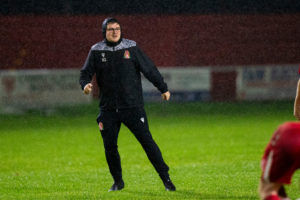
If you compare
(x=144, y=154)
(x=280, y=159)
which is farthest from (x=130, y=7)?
(x=280, y=159)

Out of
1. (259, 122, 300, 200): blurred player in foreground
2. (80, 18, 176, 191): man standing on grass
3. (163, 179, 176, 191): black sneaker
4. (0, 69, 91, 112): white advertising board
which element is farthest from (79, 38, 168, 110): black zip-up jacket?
(0, 69, 91, 112): white advertising board

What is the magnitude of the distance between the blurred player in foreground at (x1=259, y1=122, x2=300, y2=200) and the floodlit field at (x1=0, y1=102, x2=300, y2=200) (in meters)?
3.13

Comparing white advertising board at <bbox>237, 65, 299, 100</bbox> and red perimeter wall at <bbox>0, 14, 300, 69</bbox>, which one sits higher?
red perimeter wall at <bbox>0, 14, 300, 69</bbox>

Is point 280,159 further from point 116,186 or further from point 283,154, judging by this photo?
point 116,186

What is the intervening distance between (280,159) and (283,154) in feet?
0.18

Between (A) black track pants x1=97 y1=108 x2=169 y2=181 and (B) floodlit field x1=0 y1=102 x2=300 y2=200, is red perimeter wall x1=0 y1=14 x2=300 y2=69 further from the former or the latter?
(A) black track pants x1=97 y1=108 x2=169 y2=181

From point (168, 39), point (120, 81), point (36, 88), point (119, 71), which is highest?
point (119, 71)

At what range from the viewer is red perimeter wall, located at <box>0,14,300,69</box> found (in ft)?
91.1

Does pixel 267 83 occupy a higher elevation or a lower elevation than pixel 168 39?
lower

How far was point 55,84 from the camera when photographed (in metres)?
24.5

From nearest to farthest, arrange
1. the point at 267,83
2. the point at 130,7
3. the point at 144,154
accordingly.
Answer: the point at 144,154 → the point at 267,83 → the point at 130,7

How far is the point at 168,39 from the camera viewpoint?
28.4 metres

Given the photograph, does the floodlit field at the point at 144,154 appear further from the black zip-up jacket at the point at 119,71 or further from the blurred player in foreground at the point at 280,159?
the blurred player in foreground at the point at 280,159

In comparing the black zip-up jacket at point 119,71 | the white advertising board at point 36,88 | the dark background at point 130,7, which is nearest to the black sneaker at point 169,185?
the black zip-up jacket at point 119,71
